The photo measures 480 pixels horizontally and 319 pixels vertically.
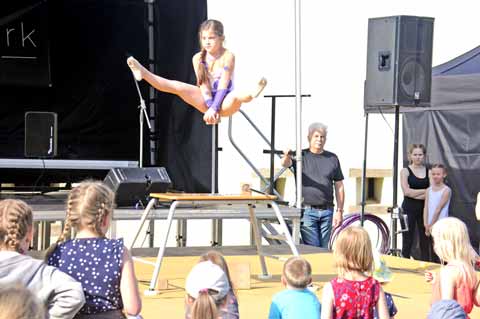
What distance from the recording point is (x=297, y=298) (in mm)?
3574

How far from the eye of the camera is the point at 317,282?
234 inches

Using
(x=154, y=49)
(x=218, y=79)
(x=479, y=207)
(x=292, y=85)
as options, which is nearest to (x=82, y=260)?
(x=218, y=79)

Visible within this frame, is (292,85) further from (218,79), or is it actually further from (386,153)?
(218,79)

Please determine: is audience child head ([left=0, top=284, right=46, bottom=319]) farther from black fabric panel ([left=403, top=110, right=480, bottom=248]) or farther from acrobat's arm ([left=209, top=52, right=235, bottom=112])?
black fabric panel ([left=403, top=110, right=480, bottom=248])

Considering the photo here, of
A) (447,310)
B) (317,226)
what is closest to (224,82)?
(317,226)

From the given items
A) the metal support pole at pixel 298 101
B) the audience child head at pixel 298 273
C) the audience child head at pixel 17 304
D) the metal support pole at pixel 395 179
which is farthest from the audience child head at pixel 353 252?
the metal support pole at pixel 395 179

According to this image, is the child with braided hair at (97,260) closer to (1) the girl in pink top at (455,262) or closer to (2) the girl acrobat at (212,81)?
(1) the girl in pink top at (455,262)

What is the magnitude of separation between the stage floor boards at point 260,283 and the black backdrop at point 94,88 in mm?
2469

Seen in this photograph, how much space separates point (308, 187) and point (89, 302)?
4.41 metres

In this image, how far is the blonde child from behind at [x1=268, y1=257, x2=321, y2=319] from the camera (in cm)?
356

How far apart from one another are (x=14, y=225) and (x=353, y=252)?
1.25 meters

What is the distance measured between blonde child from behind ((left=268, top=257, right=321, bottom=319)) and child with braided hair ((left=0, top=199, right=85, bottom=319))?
95cm

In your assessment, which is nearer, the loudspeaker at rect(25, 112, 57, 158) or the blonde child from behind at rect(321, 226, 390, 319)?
the blonde child from behind at rect(321, 226, 390, 319)

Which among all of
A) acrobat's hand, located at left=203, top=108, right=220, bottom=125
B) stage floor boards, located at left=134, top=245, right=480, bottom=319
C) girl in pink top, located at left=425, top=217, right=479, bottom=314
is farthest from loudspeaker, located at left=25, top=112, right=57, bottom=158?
girl in pink top, located at left=425, top=217, right=479, bottom=314
